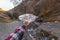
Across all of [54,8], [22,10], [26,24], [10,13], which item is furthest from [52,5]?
[10,13]

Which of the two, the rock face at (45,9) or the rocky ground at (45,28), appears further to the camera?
the rock face at (45,9)

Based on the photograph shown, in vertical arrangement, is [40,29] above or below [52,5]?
below

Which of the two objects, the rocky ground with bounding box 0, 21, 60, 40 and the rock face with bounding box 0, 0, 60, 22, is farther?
the rock face with bounding box 0, 0, 60, 22

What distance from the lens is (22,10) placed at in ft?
5.31

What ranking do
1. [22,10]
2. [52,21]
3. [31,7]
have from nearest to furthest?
[52,21], [31,7], [22,10]

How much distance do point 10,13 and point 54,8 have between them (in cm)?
58

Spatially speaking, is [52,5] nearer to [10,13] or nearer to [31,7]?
[31,7]

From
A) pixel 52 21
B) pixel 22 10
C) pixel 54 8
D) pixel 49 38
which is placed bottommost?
pixel 49 38

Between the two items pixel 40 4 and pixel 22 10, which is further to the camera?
pixel 22 10

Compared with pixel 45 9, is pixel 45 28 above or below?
below

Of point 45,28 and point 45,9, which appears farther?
point 45,9

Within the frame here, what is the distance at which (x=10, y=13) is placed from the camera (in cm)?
167

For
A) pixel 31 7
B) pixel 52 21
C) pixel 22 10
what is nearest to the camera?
pixel 52 21

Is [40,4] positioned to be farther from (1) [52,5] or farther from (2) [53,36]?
(2) [53,36]
